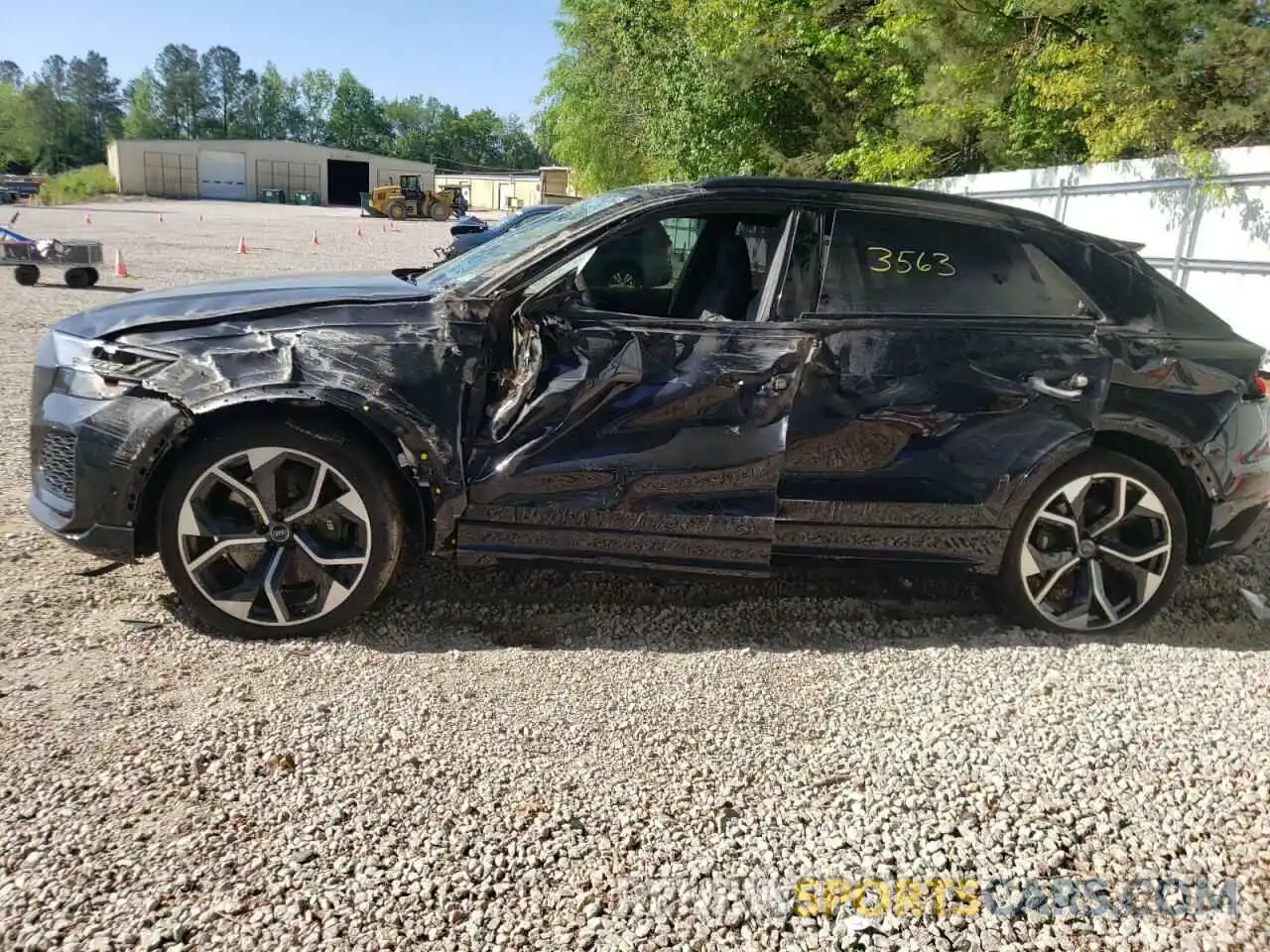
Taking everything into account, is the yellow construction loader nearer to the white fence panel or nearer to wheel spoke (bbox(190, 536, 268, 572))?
the white fence panel

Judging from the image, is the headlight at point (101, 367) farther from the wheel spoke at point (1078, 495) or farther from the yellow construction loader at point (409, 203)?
the yellow construction loader at point (409, 203)

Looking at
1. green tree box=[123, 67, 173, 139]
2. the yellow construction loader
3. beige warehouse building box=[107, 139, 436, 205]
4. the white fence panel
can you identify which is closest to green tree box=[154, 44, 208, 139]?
green tree box=[123, 67, 173, 139]

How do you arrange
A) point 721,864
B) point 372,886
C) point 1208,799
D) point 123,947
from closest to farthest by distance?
point 123,947, point 372,886, point 721,864, point 1208,799

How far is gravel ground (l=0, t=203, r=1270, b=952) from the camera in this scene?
2.15 m

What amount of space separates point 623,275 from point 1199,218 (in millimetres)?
10587

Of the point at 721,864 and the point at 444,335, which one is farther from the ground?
Result: the point at 444,335

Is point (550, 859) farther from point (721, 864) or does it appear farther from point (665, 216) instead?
point (665, 216)

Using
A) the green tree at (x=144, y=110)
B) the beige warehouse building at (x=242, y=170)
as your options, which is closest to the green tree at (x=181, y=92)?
the green tree at (x=144, y=110)

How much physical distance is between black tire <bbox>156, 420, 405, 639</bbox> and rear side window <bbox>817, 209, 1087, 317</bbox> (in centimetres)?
182

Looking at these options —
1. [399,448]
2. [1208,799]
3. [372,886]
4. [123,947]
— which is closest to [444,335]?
[399,448]

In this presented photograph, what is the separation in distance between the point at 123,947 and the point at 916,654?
278 cm

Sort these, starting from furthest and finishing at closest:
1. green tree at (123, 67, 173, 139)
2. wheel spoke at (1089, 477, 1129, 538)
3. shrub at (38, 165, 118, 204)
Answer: green tree at (123, 67, 173, 139) < shrub at (38, 165, 118, 204) < wheel spoke at (1089, 477, 1129, 538)

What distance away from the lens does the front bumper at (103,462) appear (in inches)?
123

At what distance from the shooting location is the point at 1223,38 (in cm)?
978
